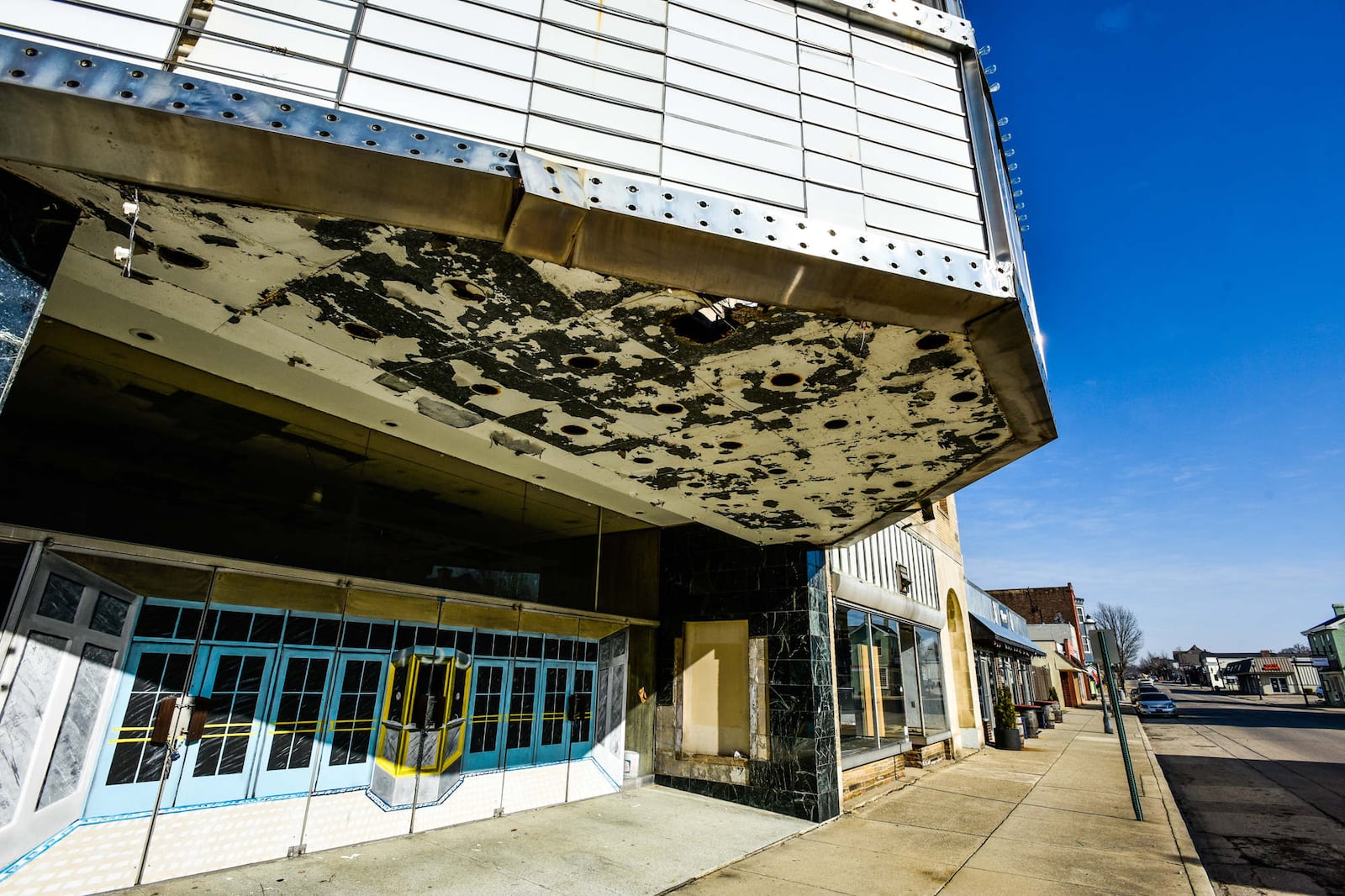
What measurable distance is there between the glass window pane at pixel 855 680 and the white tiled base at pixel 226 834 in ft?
18.1

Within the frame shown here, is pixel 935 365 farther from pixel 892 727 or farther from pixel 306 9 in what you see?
pixel 892 727

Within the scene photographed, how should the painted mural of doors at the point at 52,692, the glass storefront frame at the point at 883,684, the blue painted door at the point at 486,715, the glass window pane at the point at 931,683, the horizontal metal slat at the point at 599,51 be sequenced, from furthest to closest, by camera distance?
the glass window pane at the point at 931,683, the glass storefront frame at the point at 883,684, the blue painted door at the point at 486,715, the painted mural of doors at the point at 52,692, the horizontal metal slat at the point at 599,51

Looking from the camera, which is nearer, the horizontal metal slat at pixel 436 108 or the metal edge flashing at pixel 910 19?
the horizontal metal slat at pixel 436 108

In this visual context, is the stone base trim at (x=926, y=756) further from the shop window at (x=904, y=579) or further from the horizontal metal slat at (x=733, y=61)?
the horizontal metal slat at (x=733, y=61)

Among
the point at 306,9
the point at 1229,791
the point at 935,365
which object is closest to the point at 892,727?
the point at 1229,791

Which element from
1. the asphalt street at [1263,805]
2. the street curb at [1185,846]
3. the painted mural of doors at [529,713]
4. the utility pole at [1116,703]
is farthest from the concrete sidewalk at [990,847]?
the painted mural of doors at [529,713]

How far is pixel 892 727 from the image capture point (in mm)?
13156

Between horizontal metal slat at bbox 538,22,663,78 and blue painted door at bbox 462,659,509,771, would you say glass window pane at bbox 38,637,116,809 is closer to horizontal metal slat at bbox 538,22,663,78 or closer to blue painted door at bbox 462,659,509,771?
blue painted door at bbox 462,659,509,771

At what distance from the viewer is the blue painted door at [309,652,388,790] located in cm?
651

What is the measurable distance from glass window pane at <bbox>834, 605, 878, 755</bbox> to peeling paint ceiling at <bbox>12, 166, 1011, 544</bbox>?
4.60 meters

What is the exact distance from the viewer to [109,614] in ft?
17.0

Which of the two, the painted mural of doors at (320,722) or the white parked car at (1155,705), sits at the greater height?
the painted mural of doors at (320,722)

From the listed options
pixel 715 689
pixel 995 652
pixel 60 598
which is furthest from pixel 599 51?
pixel 995 652

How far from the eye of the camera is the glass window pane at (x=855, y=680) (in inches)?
416
